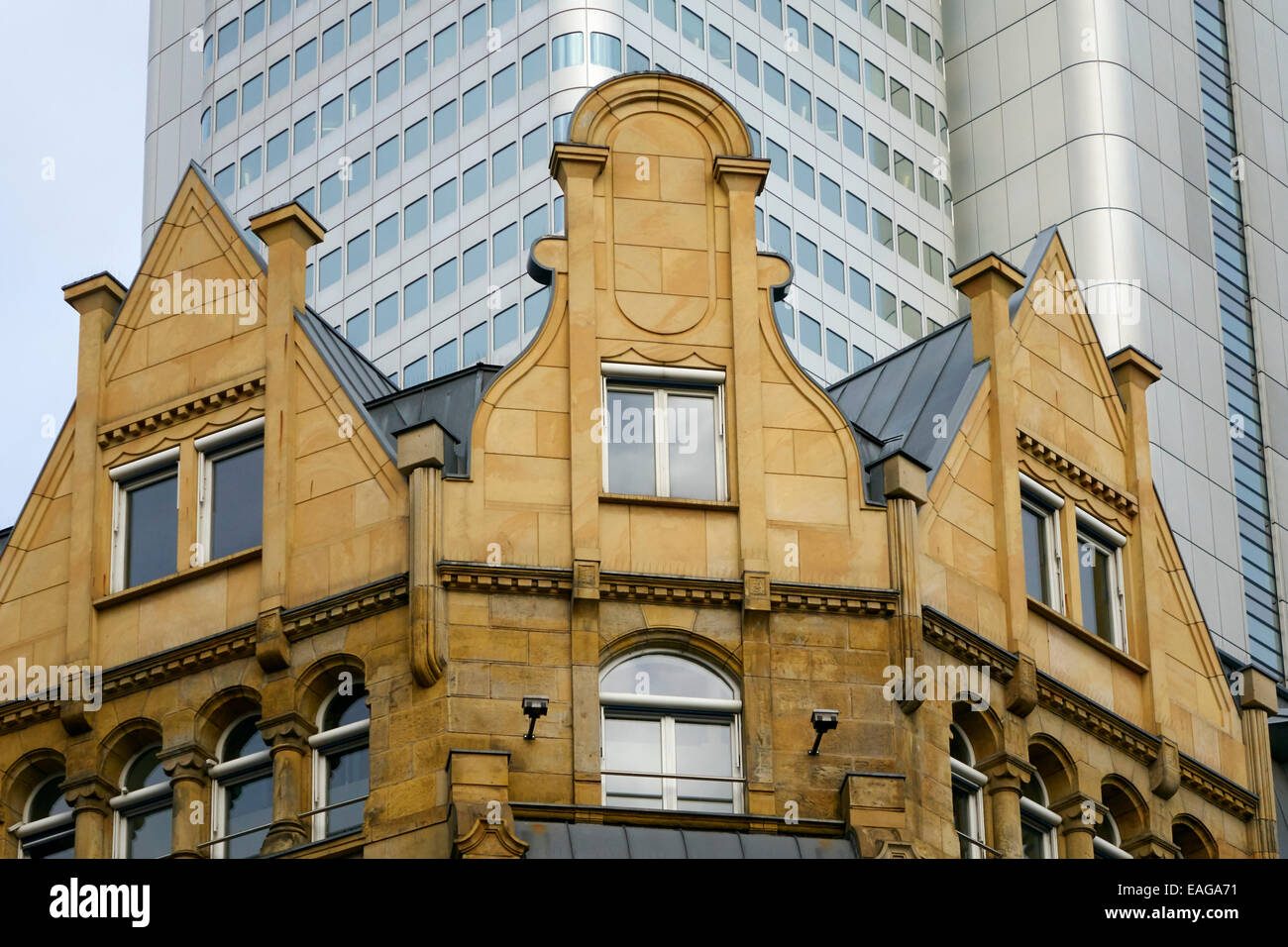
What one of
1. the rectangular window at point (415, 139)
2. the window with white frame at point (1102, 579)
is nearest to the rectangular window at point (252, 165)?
the rectangular window at point (415, 139)

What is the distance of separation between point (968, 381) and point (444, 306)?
67.5 m

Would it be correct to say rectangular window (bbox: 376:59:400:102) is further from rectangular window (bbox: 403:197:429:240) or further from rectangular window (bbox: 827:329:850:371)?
rectangular window (bbox: 827:329:850:371)

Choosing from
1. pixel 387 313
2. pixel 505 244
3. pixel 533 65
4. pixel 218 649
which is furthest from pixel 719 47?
pixel 218 649

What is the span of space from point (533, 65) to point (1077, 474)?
6949 cm

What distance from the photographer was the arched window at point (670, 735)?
3378cm

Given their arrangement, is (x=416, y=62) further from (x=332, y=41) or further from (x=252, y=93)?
(x=252, y=93)

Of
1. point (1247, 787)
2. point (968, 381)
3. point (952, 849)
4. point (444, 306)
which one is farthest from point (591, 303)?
point (444, 306)

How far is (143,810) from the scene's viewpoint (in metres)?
36.3

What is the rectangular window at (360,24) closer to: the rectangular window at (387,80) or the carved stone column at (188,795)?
the rectangular window at (387,80)

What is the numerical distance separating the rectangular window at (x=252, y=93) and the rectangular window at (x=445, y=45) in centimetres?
969

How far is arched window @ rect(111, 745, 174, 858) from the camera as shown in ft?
118
